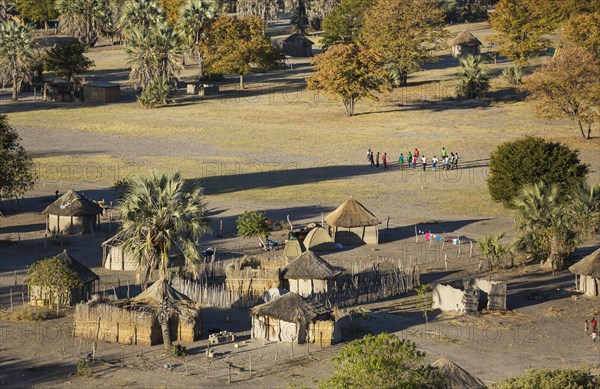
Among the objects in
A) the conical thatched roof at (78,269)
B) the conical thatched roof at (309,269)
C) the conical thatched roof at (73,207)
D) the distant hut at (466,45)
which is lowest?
the conical thatched roof at (309,269)

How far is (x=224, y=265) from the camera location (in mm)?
46219

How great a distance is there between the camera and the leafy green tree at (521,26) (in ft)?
338

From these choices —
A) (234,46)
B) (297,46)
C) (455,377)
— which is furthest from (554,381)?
(297,46)

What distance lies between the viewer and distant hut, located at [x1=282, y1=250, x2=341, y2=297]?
43.8 meters

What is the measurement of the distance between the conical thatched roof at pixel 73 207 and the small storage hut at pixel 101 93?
47724 millimetres

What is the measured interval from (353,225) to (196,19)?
55951 millimetres

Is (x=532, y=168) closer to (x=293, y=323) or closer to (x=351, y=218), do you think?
(x=351, y=218)

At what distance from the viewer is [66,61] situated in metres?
99.6

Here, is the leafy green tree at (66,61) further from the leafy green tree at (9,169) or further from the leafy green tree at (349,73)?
the leafy green tree at (9,169)

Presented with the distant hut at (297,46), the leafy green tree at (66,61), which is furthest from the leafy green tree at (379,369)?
the distant hut at (297,46)

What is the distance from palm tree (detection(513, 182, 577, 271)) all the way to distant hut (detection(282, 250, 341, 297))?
1004cm

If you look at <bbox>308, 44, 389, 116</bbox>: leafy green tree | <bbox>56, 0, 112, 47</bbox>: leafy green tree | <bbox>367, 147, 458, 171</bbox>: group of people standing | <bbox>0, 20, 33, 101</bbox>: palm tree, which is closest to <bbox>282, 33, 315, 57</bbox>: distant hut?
<bbox>56, 0, 112, 47</bbox>: leafy green tree

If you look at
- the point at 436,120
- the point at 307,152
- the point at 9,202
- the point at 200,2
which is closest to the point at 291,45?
the point at 200,2

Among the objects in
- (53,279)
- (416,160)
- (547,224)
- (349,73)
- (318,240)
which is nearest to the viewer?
(53,279)
